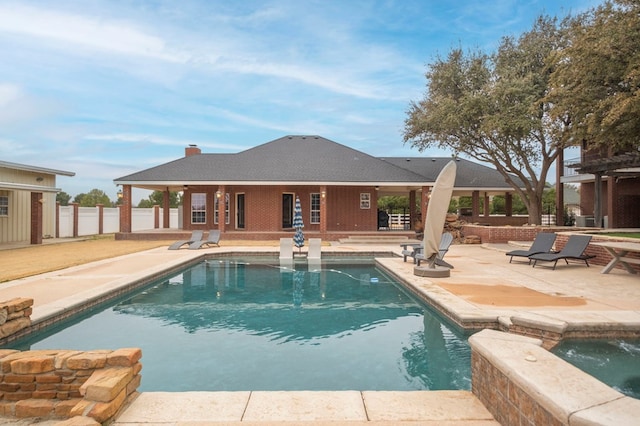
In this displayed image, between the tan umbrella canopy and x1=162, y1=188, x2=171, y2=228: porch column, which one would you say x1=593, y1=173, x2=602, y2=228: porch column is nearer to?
the tan umbrella canopy

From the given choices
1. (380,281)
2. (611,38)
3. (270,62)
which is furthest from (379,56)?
(380,281)

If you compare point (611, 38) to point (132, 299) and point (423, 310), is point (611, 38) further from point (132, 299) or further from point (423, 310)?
point (132, 299)

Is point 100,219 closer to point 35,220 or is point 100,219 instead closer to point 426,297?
point 35,220

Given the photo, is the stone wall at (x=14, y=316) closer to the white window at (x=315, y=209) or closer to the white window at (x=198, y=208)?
the white window at (x=315, y=209)

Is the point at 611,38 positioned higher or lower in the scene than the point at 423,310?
higher

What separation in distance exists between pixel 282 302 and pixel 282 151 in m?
18.6

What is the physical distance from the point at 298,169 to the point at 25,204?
1491cm

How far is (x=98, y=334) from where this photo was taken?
652 cm

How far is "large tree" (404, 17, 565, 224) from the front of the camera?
19.0 m

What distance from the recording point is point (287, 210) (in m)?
24.6

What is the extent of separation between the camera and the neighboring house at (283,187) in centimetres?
2228

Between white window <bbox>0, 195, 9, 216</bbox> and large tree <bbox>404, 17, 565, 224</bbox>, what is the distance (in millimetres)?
21778

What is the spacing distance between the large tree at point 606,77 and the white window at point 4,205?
24.9 meters

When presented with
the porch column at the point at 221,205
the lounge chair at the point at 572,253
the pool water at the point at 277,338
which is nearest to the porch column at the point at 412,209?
the porch column at the point at 221,205
